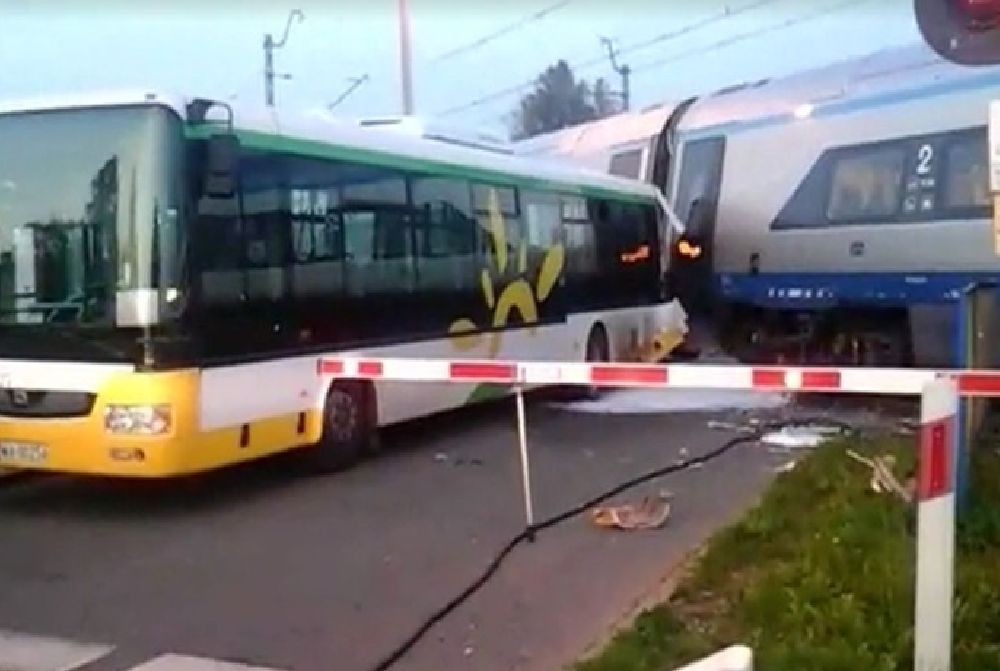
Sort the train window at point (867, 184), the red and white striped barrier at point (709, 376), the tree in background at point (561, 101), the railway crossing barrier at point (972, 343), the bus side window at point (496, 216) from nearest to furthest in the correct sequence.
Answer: the red and white striped barrier at point (709, 376) < the railway crossing barrier at point (972, 343) < the bus side window at point (496, 216) < the train window at point (867, 184) < the tree in background at point (561, 101)

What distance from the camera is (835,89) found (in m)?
17.2

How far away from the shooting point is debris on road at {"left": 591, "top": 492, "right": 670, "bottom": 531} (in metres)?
8.89

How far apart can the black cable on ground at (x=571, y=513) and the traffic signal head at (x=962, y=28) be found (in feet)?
10.9

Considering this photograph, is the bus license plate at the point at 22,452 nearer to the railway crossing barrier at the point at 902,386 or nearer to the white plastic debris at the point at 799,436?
the railway crossing barrier at the point at 902,386

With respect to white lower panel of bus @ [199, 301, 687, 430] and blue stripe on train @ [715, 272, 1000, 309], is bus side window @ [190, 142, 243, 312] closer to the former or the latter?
white lower panel of bus @ [199, 301, 687, 430]

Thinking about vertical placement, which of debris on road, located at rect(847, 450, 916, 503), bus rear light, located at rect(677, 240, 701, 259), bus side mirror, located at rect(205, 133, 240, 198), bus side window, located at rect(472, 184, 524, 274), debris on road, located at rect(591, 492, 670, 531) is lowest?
debris on road, located at rect(591, 492, 670, 531)

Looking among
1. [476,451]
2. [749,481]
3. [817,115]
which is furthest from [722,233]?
[749,481]

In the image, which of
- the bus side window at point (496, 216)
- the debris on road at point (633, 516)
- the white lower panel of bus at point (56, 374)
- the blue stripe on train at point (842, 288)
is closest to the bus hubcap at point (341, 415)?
the white lower panel of bus at point (56, 374)

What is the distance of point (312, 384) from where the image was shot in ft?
34.5

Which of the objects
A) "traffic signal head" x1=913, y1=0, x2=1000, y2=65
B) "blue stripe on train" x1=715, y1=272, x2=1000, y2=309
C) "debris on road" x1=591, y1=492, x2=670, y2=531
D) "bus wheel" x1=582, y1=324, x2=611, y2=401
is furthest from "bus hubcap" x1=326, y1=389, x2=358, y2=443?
"traffic signal head" x1=913, y1=0, x2=1000, y2=65

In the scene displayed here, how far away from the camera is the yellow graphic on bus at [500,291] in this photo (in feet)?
43.4

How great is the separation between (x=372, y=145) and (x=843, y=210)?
6.45m

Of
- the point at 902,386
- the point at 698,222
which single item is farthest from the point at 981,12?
the point at 698,222

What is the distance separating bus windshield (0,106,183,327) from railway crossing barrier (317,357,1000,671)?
159 centimetres
